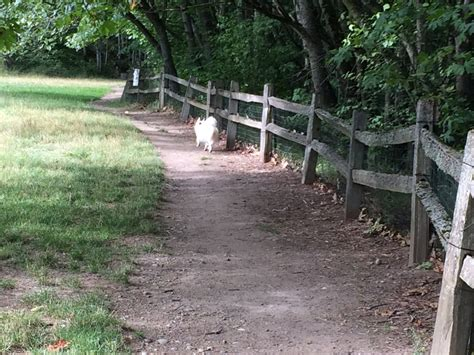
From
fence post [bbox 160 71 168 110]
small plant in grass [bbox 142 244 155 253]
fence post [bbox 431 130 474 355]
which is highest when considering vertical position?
fence post [bbox 160 71 168 110]

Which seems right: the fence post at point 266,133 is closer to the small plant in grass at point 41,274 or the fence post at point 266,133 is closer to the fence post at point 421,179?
the fence post at point 421,179

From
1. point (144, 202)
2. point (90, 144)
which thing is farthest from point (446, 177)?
point (90, 144)

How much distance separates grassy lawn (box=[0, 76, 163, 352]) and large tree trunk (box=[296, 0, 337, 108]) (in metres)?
3.72

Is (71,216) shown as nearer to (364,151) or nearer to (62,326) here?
(62,326)

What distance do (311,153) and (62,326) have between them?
6.35 metres

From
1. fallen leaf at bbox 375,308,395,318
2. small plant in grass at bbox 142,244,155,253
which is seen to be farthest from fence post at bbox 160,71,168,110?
fallen leaf at bbox 375,308,395,318

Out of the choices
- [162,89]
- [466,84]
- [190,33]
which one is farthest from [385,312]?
[190,33]

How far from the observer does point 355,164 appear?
7840mm

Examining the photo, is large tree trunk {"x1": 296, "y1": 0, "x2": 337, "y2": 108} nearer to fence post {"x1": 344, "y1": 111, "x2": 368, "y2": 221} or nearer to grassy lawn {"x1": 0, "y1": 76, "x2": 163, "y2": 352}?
grassy lawn {"x1": 0, "y1": 76, "x2": 163, "y2": 352}

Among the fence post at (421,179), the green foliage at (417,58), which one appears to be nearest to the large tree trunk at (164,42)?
the green foliage at (417,58)

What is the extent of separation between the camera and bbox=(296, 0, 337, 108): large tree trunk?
13250 mm

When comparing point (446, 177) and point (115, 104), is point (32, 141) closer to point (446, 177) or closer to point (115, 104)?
point (446, 177)

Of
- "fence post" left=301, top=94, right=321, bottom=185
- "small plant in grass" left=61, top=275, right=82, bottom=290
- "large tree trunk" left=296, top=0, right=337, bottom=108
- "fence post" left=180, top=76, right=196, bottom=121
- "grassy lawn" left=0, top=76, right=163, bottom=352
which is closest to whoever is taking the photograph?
"grassy lawn" left=0, top=76, right=163, bottom=352

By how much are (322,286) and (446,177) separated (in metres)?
1.40
